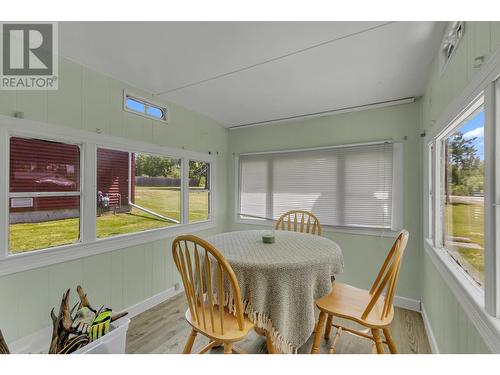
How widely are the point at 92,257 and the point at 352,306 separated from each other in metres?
2.24

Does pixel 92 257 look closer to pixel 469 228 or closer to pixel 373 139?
pixel 469 228

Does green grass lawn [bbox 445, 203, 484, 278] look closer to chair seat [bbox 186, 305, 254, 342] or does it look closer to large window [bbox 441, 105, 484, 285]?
large window [bbox 441, 105, 484, 285]

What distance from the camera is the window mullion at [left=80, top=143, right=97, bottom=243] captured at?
201cm

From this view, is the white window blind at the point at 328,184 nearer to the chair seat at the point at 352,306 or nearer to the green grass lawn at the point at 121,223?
the green grass lawn at the point at 121,223

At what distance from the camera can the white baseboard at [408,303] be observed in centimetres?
249

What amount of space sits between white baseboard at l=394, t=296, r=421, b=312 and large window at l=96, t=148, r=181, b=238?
287 centimetres

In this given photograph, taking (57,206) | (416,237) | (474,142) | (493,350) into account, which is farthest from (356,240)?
(57,206)

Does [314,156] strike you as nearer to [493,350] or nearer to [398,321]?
[398,321]

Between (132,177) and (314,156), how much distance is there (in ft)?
7.65

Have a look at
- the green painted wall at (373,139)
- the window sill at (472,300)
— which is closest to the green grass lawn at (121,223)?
the green painted wall at (373,139)

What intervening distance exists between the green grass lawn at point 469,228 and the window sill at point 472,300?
3.5 inches

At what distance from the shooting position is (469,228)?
4.26 feet

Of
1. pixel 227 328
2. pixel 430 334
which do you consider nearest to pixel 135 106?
pixel 227 328

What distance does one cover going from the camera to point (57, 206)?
1.90 metres
